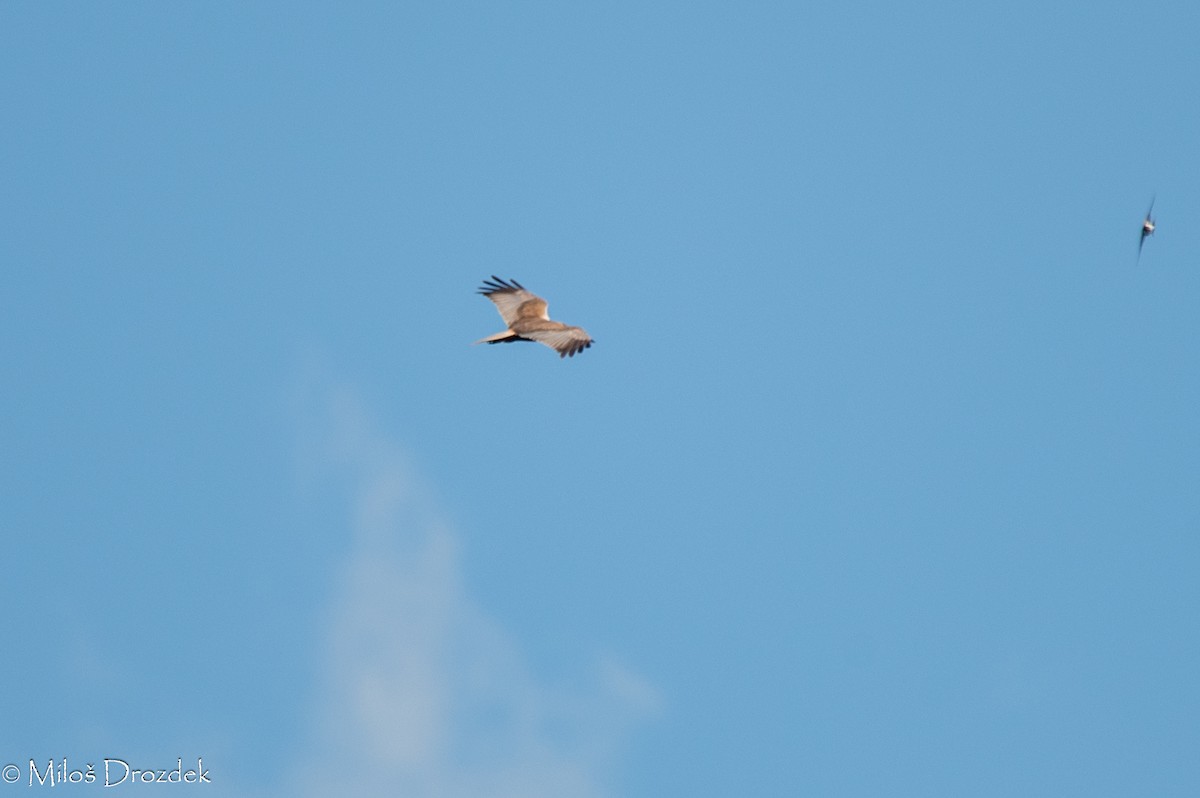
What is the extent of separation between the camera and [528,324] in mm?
26875

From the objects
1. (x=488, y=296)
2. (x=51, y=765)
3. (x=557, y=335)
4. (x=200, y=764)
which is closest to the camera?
(x=51, y=765)

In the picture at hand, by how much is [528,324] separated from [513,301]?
1.88 metres

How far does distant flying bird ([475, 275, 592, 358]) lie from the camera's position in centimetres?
2525

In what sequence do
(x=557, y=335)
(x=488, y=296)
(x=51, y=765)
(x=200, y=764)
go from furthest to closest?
(x=488, y=296) → (x=557, y=335) → (x=200, y=764) → (x=51, y=765)

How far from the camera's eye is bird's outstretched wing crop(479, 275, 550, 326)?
91.0 feet

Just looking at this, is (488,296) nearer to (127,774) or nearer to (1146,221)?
(127,774)

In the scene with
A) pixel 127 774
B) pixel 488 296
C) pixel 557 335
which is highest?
pixel 488 296

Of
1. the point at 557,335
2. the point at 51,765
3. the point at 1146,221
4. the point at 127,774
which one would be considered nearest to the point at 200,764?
the point at 127,774

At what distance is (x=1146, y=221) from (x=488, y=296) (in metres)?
19.9

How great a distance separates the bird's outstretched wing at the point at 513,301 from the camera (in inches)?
1093

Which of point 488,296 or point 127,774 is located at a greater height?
point 488,296

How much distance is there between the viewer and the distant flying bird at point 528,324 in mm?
25250

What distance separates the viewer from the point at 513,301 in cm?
2844

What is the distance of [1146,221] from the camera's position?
87.2 feet
